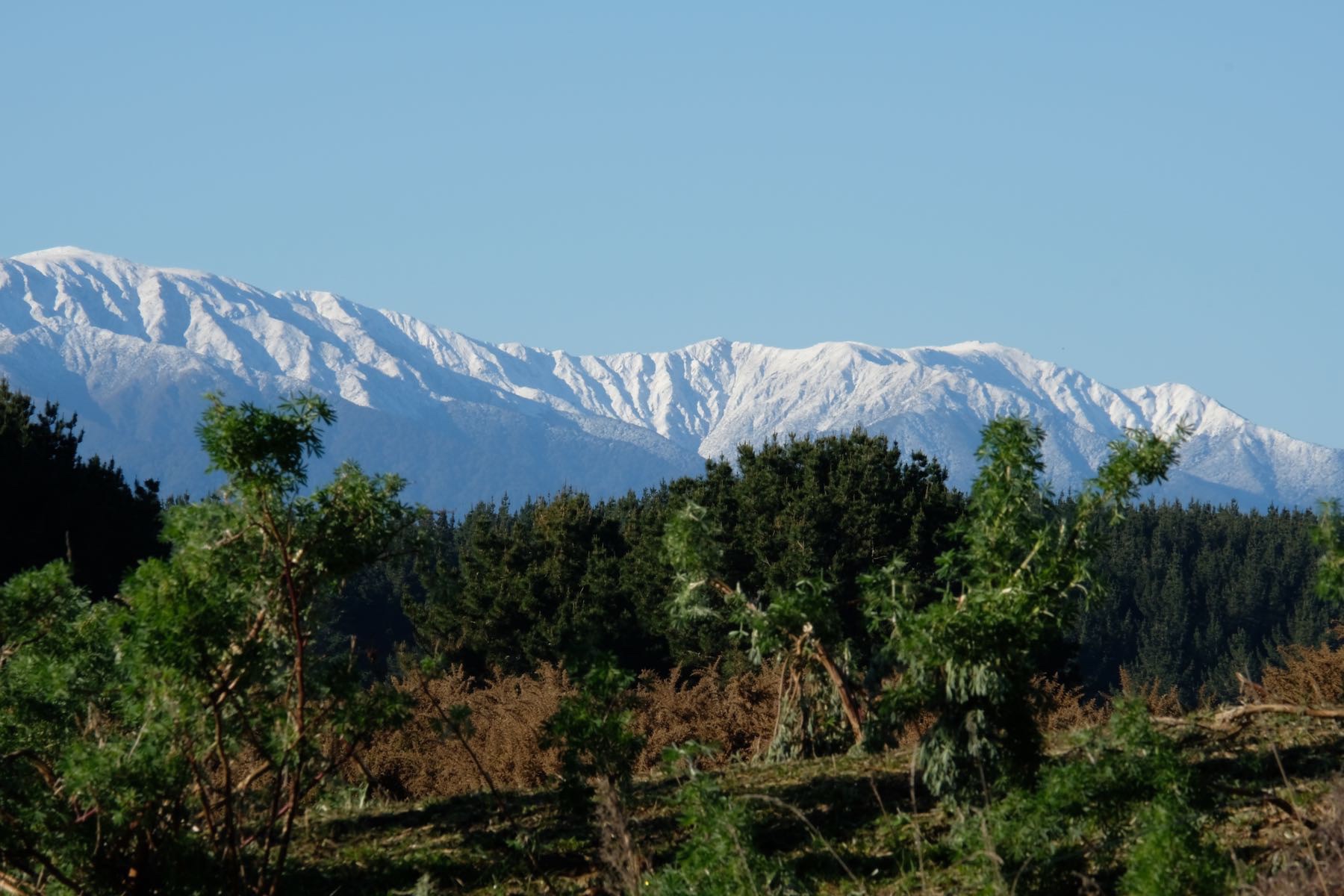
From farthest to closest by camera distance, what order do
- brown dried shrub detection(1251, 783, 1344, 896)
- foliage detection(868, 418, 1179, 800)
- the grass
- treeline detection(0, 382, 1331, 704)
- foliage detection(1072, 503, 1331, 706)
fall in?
foliage detection(1072, 503, 1331, 706) → treeline detection(0, 382, 1331, 704) → foliage detection(868, 418, 1179, 800) → the grass → brown dried shrub detection(1251, 783, 1344, 896)

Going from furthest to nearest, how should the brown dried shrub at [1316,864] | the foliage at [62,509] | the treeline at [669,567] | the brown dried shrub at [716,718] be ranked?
1. the treeline at [669,567]
2. the foliage at [62,509]
3. the brown dried shrub at [716,718]
4. the brown dried shrub at [1316,864]

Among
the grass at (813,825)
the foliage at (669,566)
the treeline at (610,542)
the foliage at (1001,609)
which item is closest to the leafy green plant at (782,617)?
the grass at (813,825)

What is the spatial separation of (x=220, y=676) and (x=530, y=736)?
29.7 feet

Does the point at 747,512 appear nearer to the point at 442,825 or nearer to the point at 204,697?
the point at 442,825

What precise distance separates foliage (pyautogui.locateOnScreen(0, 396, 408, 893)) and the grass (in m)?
1.16

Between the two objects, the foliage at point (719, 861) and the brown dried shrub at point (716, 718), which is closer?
the foliage at point (719, 861)

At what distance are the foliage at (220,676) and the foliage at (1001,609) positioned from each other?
125 inches

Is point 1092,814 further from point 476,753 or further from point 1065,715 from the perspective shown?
point 1065,715

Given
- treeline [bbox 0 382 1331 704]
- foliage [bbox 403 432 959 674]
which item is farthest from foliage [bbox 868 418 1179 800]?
foliage [bbox 403 432 959 674]

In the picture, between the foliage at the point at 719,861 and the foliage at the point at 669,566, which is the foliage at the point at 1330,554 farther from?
the foliage at the point at 669,566

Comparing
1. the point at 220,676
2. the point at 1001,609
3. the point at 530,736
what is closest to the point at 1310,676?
the point at 530,736

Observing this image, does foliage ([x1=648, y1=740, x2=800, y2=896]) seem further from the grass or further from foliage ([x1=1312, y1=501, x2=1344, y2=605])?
foliage ([x1=1312, y1=501, x2=1344, y2=605])

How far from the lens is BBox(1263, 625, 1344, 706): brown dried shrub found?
55.3 ft

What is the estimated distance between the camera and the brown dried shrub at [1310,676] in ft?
55.3
